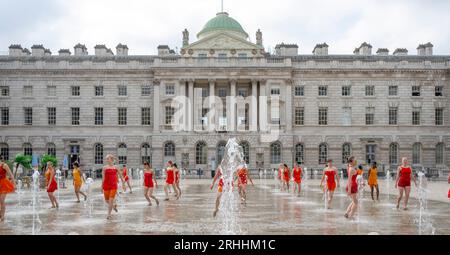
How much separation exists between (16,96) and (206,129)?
21434 mm

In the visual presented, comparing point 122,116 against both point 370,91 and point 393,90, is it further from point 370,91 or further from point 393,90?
point 393,90

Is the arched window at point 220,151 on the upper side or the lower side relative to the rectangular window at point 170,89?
lower

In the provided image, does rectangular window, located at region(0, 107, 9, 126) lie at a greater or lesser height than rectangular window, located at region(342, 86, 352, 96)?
lesser

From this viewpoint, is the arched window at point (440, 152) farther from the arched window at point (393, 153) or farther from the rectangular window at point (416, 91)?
the rectangular window at point (416, 91)

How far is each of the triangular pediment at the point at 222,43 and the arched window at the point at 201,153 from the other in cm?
1081

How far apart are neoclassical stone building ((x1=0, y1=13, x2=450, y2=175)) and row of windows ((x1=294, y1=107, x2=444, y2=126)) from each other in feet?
0.36

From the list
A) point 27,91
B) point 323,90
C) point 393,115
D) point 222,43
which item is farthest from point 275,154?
point 27,91

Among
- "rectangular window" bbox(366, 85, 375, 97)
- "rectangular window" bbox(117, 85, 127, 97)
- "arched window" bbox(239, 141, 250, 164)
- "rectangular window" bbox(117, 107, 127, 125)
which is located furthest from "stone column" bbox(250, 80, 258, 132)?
"rectangular window" bbox(117, 85, 127, 97)

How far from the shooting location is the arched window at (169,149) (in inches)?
2264

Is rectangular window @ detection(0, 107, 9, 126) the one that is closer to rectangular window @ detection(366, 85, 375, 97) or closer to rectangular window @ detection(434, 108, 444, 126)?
rectangular window @ detection(366, 85, 375, 97)

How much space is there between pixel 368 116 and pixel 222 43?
1813 cm

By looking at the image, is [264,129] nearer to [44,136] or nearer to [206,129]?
[206,129]

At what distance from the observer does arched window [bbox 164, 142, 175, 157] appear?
57500 millimetres

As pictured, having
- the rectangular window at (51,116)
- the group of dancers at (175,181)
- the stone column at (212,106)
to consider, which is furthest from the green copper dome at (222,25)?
the group of dancers at (175,181)
